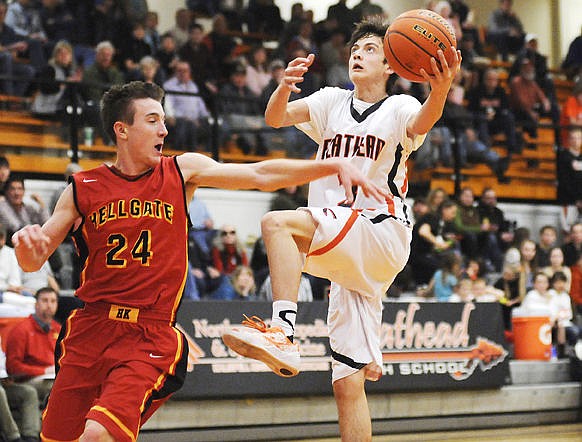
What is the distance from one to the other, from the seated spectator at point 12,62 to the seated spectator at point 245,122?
2.47 meters

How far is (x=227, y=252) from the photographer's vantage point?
1210cm

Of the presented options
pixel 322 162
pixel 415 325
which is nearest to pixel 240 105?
pixel 415 325

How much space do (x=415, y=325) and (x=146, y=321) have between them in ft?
20.7

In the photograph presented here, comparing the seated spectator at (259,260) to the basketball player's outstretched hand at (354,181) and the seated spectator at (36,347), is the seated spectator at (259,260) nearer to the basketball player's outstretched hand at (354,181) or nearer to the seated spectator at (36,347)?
the seated spectator at (36,347)

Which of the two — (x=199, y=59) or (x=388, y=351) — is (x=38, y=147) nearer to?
(x=199, y=59)

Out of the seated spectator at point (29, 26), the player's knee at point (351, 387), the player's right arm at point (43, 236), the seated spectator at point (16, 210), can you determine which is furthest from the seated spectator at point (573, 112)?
the player's right arm at point (43, 236)

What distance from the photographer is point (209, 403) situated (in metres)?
9.71

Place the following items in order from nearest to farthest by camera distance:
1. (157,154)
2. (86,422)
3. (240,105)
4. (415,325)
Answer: (86,422) → (157,154) → (415,325) → (240,105)

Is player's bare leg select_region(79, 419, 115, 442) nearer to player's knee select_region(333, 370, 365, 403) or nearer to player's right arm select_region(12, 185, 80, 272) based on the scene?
player's right arm select_region(12, 185, 80, 272)

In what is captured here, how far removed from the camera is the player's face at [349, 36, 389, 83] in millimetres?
6172

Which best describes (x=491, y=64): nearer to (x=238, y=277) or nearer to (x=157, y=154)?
(x=238, y=277)

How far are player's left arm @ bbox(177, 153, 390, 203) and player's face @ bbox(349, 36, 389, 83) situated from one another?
1.23 meters

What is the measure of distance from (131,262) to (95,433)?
859mm

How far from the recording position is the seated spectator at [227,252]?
12008 millimetres
